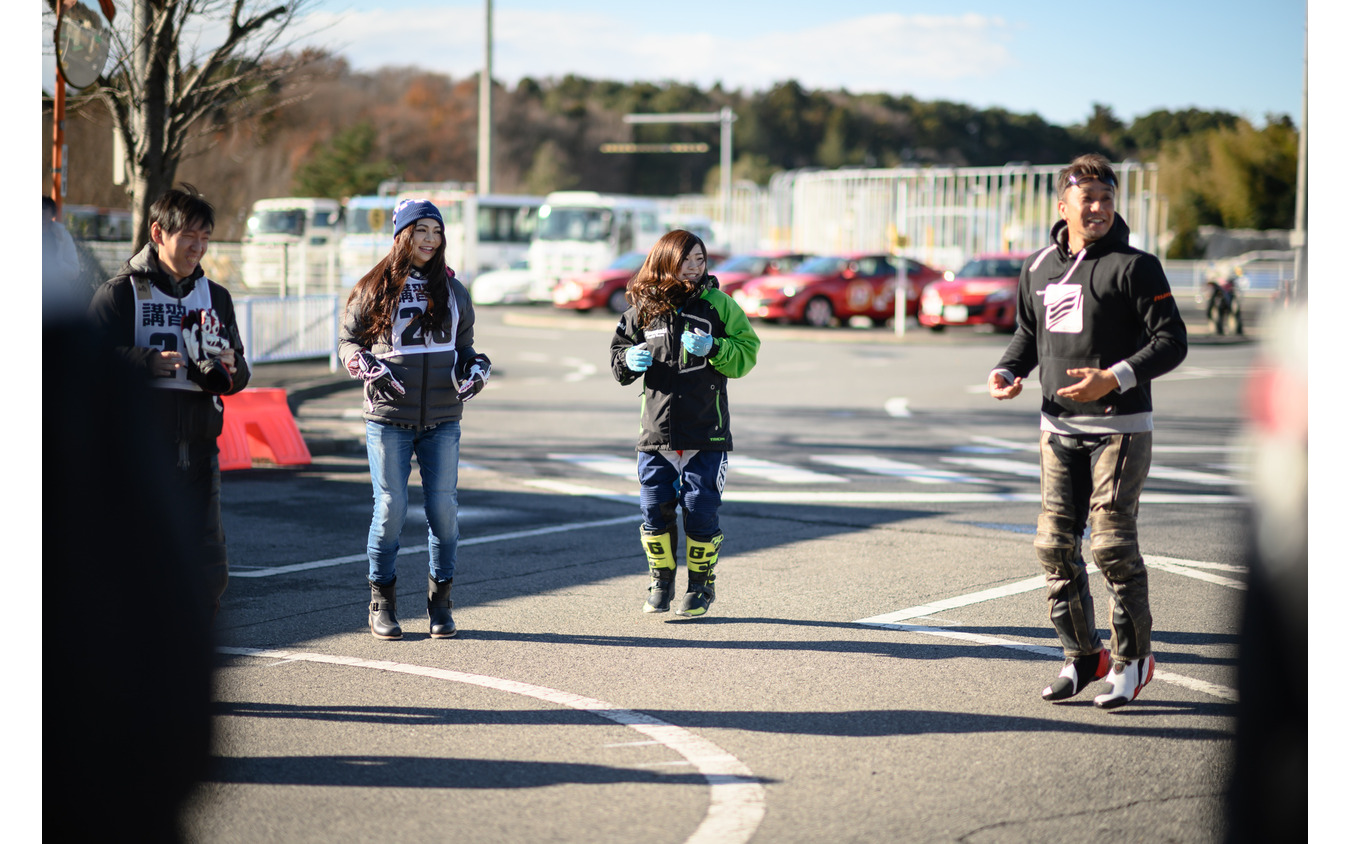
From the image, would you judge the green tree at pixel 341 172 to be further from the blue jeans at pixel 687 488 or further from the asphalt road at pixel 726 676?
the blue jeans at pixel 687 488

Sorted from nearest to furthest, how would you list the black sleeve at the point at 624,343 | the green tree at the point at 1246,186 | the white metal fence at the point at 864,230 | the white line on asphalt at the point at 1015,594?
the white line on asphalt at the point at 1015,594
the black sleeve at the point at 624,343
the white metal fence at the point at 864,230
the green tree at the point at 1246,186

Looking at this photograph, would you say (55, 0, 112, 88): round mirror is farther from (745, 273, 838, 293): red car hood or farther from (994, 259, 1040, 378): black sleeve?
(745, 273, 838, 293): red car hood

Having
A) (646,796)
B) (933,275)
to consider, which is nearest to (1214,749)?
(646,796)

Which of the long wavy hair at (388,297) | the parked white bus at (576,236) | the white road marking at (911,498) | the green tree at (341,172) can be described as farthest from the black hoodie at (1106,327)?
the green tree at (341,172)

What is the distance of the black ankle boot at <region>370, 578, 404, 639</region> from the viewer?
19.7ft

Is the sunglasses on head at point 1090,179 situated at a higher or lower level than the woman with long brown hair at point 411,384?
higher

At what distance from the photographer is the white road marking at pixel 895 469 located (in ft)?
35.8

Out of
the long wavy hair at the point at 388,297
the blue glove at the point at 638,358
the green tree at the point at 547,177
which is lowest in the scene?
the blue glove at the point at 638,358

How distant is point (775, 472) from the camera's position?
11.3 metres

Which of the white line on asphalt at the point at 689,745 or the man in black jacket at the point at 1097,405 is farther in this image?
the man in black jacket at the point at 1097,405

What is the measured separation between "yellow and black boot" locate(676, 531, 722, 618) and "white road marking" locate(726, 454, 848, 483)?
4.34m

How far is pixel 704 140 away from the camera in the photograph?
113m

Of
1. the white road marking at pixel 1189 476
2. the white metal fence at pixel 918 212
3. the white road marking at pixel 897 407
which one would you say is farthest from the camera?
the white metal fence at pixel 918 212

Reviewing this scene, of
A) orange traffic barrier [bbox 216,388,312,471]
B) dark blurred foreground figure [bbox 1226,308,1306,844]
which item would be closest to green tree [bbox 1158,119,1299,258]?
orange traffic barrier [bbox 216,388,312,471]
